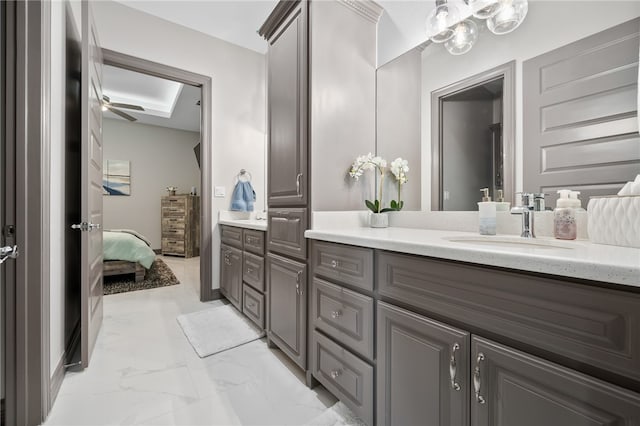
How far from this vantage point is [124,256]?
3428mm

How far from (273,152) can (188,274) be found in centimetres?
308

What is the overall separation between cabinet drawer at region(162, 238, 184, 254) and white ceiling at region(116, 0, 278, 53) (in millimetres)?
3999

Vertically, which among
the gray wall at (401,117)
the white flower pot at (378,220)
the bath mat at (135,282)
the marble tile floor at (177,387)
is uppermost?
the gray wall at (401,117)

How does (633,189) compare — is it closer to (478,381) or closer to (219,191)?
(478,381)

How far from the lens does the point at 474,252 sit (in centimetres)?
75

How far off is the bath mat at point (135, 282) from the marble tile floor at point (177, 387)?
3.85 ft

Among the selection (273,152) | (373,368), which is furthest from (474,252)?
(273,152)

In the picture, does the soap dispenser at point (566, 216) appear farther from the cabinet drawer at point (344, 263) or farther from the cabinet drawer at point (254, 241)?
the cabinet drawer at point (254, 241)

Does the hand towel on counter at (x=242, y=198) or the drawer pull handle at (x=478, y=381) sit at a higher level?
the hand towel on counter at (x=242, y=198)

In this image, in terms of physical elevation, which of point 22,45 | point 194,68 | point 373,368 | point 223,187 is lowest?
point 373,368

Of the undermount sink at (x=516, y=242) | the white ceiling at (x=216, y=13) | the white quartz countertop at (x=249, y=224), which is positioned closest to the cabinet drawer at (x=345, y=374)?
the undermount sink at (x=516, y=242)

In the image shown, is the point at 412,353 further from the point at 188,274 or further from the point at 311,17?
the point at 188,274

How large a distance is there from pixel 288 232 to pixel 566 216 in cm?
126

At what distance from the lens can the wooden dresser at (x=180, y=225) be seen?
18.4 ft
